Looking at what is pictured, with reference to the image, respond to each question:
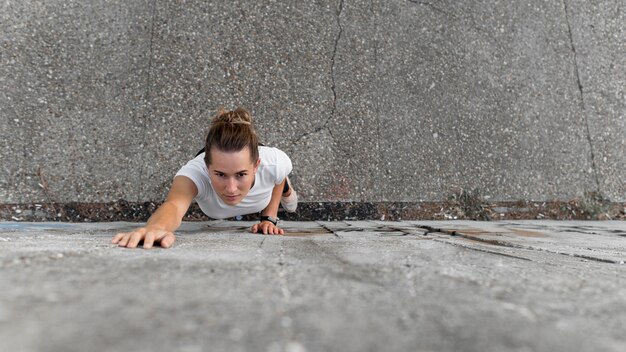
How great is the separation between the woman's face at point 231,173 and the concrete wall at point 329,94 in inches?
22.0

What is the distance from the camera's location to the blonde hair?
5.73 feet

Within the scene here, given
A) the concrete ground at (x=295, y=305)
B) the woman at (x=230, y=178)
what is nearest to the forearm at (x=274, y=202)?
the woman at (x=230, y=178)

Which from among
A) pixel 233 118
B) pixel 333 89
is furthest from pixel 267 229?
pixel 333 89

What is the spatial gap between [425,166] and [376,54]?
743 mm

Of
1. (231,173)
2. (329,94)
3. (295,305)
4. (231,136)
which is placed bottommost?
(295,305)

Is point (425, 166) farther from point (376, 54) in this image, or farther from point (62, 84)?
point (62, 84)

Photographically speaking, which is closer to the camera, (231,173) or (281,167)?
(231,173)

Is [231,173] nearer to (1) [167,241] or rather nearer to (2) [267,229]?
(2) [267,229]

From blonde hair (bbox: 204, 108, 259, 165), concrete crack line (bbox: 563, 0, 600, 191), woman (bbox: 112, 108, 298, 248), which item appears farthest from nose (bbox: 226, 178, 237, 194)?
concrete crack line (bbox: 563, 0, 600, 191)

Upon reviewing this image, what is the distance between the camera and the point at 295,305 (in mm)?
494

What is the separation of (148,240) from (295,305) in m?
0.72

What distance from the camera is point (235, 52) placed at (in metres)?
2.41

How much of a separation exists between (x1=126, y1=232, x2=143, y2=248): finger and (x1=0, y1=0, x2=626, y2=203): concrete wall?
1.20m

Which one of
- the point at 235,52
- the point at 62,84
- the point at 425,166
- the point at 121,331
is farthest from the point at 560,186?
the point at 62,84
